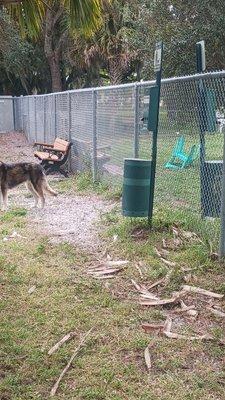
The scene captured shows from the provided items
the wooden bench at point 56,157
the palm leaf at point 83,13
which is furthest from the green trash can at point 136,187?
the wooden bench at point 56,157

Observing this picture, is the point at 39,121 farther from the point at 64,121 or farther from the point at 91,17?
the point at 91,17

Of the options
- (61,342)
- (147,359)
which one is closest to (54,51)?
(61,342)

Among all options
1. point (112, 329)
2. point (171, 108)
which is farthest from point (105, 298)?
point (171, 108)

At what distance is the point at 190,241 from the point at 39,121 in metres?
12.9

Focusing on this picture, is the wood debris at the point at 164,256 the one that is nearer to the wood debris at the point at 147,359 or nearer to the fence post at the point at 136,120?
the wood debris at the point at 147,359

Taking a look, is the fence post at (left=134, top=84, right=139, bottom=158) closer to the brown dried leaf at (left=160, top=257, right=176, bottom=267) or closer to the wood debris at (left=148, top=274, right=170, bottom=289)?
the brown dried leaf at (left=160, top=257, right=176, bottom=267)

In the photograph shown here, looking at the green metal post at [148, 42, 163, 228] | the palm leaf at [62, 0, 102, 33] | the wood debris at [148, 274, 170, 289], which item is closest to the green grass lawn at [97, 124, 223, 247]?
the green metal post at [148, 42, 163, 228]

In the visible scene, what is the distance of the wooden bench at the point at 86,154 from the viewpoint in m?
10.7

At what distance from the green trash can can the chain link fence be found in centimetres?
62

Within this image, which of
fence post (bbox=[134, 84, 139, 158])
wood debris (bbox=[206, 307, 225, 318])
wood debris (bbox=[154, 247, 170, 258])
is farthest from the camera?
fence post (bbox=[134, 84, 139, 158])

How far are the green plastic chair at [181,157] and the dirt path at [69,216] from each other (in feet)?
4.43

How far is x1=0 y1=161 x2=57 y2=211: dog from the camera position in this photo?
9.05 metres

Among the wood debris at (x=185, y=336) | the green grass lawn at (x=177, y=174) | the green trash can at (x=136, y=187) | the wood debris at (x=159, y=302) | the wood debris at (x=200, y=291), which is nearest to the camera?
the wood debris at (x=185, y=336)

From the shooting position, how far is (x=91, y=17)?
625 centimetres
